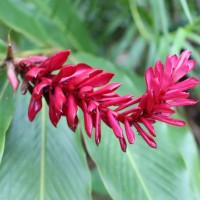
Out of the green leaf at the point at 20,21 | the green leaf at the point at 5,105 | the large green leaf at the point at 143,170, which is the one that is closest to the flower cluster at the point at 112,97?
the green leaf at the point at 5,105

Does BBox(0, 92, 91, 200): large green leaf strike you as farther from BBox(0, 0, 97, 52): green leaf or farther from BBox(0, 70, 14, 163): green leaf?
BBox(0, 0, 97, 52): green leaf

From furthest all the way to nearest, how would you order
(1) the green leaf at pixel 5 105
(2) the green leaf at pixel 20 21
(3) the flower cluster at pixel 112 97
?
(2) the green leaf at pixel 20 21
(1) the green leaf at pixel 5 105
(3) the flower cluster at pixel 112 97

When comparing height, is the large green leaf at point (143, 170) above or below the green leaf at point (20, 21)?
below

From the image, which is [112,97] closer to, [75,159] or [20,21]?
[75,159]

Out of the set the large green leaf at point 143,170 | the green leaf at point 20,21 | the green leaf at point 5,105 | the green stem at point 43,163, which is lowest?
the large green leaf at point 143,170

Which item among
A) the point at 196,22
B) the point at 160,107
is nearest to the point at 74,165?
the point at 160,107

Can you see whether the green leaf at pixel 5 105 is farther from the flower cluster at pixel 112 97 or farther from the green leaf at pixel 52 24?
the green leaf at pixel 52 24

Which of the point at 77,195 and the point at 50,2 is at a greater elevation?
the point at 50,2

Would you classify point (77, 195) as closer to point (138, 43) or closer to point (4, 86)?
point (4, 86)

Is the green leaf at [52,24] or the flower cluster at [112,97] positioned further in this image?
the green leaf at [52,24]
